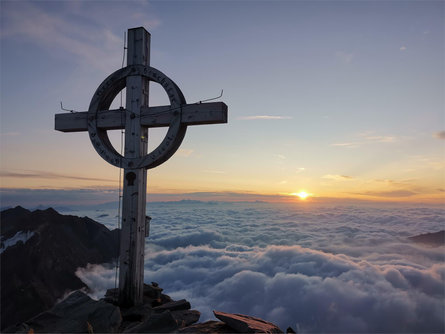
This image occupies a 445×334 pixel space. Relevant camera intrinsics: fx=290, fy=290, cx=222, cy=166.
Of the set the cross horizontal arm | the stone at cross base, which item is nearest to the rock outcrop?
the stone at cross base

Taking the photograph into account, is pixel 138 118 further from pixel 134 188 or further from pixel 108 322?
pixel 108 322

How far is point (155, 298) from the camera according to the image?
6594 millimetres

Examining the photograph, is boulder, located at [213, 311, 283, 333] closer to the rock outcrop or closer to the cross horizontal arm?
the rock outcrop

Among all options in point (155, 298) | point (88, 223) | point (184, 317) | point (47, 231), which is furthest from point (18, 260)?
point (184, 317)

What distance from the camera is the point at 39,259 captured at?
87.4ft

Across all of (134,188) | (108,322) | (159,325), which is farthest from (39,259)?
(159,325)

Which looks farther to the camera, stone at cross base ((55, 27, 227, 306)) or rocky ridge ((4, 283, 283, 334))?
stone at cross base ((55, 27, 227, 306))

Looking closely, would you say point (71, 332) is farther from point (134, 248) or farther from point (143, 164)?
point (143, 164)

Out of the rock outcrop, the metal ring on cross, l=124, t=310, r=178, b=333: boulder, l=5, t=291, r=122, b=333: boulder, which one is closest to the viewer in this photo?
l=124, t=310, r=178, b=333: boulder

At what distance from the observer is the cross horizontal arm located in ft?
19.5

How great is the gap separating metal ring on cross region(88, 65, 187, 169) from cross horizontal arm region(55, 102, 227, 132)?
13 centimetres

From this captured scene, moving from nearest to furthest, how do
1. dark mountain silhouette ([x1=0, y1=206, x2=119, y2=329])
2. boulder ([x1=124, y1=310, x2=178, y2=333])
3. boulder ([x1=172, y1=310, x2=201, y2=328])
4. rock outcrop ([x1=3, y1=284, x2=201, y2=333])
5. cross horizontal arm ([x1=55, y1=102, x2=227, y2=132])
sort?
boulder ([x1=124, y1=310, x2=178, y2=333]), rock outcrop ([x1=3, y1=284, x2=201, y2=333]), boulder ([x1=172, y1=310, x2=201, y2=328]), cross horizontal arm ([x1=55, y1=102, x2=227, y2=132]), dark mountain silhouette ([x1=0, y1=206, x2=119, y2=329])

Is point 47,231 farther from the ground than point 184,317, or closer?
closer

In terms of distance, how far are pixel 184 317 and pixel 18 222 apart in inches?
1091
